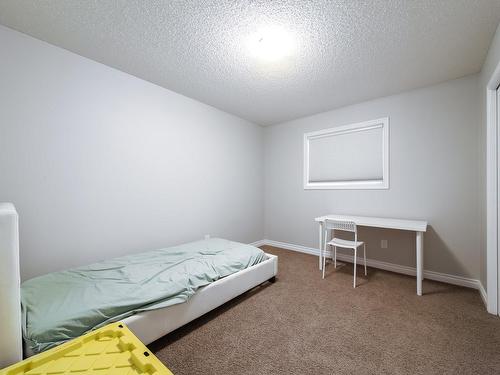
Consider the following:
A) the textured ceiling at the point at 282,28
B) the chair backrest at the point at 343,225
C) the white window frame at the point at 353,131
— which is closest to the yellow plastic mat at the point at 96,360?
the textured ceiling at the point at 282,28

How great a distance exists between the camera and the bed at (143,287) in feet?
3.13

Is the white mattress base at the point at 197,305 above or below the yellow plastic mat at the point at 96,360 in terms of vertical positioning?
below

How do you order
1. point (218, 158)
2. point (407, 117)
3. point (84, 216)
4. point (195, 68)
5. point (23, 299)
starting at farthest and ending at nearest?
point (218, 158), point (407, 117), point (195, 68), point (84, 216), point (23, 299)

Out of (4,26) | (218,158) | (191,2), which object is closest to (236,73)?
(191,2)

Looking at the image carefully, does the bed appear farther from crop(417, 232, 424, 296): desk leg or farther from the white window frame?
the white window frame

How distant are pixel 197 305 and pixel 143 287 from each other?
0.46 meters

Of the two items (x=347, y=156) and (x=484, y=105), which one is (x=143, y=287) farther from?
(x=484, y=105)

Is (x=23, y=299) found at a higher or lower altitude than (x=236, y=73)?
lower

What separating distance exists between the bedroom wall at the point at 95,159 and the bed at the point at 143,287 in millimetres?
361

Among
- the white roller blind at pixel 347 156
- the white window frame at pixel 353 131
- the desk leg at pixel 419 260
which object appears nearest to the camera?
the desk leg at pixel 419 260

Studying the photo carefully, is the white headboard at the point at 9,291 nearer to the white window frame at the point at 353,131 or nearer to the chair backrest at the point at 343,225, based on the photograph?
the chair backrest at the point at 343,225

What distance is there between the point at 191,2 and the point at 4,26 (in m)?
1.63

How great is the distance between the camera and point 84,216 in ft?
7.01

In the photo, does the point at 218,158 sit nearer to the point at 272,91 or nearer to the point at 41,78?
the point at 272,91
